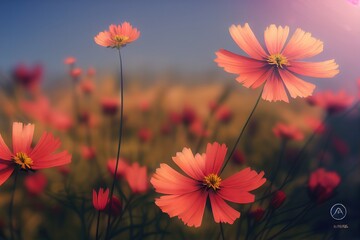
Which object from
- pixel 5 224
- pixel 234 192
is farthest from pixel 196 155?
pixel 5 224

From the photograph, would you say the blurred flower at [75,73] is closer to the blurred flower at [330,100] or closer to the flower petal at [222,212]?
the flower petal at [222,212]

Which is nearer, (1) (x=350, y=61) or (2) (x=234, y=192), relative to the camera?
(2) (x=234, y=192)

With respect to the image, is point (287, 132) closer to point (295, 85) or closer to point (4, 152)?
point (295, 85)

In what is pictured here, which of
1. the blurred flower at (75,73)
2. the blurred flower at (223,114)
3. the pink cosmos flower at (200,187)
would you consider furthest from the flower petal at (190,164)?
the blurred flower at (75,73)

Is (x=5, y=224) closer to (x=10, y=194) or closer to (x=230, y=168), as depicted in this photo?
(x=10, y=194)

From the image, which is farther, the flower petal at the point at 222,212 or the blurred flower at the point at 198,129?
the blurred flower at the point at 198,129

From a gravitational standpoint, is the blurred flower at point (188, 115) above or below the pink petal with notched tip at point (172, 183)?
above
